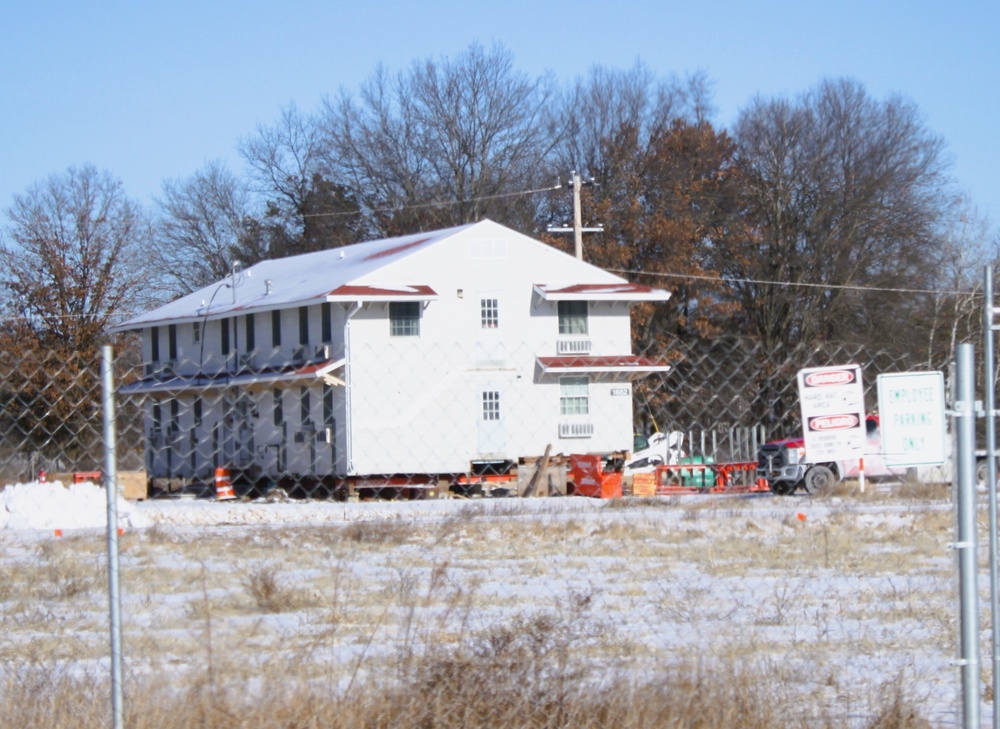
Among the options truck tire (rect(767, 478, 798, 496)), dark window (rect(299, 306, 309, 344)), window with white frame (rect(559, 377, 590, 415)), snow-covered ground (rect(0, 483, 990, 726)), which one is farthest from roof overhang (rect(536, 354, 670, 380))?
snow-covered ground (rect(0, 483, 990, 726))

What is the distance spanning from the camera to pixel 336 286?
36.4 m

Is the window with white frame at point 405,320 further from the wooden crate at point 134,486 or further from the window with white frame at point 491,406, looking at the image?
the wooden crate at point 134,486

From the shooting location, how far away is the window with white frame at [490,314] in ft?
127

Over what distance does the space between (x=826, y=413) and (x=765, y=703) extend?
4.67 feet

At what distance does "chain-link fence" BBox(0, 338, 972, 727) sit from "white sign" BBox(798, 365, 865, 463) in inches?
49.5

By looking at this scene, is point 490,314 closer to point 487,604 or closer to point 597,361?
point 597,361

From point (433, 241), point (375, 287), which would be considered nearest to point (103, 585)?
point (375, 287)

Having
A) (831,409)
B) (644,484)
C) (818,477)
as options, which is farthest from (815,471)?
(831,409)

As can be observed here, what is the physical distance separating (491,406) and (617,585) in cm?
2638

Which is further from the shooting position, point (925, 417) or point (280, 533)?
point (280, 533)

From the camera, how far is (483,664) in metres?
6.35

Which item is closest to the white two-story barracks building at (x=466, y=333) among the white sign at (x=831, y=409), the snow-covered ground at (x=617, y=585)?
the snow-covered ground at (x=617, y=585)

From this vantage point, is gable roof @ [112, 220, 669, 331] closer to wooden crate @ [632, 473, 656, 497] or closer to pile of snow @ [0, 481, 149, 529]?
wooden crate @ [632, 473, 656, 497]

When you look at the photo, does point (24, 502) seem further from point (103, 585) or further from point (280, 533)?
point (103, 585)
